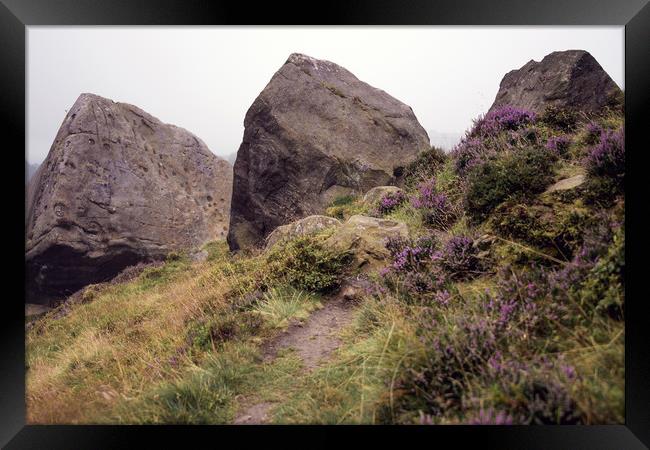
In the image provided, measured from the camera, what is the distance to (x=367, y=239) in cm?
645

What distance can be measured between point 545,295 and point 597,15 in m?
3.98

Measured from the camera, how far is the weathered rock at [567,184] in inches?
183

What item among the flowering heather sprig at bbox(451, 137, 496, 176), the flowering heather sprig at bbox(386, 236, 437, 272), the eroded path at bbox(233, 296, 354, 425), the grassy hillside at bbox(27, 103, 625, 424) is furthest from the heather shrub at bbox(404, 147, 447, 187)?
the eroded path at bbox(233, 296, 354, 425)

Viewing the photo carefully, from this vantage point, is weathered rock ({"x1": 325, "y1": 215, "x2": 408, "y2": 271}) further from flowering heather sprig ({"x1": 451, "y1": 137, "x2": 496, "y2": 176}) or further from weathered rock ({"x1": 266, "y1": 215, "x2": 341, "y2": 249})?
flowering heather sprig ({"x1": 451, "y1": 137, "x2": 496, "y2": 176})

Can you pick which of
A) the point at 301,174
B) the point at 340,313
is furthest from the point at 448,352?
the point at 301,174

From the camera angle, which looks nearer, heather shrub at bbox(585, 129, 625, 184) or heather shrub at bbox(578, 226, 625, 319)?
heather shrub at bbox(578, 226, 625, 319)

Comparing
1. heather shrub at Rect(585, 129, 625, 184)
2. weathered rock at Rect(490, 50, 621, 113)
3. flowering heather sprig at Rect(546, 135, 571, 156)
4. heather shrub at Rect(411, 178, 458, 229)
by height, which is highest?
weathered rock at Rect(490, 50, 621, 113)

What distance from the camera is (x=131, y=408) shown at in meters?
4.14

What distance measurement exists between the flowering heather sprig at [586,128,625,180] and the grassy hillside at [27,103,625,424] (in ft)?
0.08

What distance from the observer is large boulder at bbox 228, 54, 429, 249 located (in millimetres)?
13133

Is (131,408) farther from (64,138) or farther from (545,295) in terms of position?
(64,138)

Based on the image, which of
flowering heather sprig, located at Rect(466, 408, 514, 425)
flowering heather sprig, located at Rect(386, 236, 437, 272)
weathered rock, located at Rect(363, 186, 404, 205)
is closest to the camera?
flowering heather sprig, located at Rect(466, 408, 514, 425)

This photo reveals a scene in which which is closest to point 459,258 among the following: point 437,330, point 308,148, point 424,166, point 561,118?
point 437,330

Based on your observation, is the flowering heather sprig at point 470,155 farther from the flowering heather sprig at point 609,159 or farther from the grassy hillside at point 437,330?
the flowering heather sprig at point 609,159
